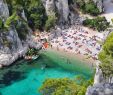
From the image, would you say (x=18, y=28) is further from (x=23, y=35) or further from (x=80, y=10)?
(x=80, y=10)

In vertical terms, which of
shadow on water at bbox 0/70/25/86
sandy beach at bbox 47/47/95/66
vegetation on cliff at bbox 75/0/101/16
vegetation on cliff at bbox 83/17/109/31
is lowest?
shadow on water at bbox 0/70/25/86

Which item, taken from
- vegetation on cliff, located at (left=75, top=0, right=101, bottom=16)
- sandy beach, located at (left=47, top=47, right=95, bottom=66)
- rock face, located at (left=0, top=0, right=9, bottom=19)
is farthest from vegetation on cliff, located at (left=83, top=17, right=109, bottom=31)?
rock face, located at (left=0, top=0, right=9, bottom=19)

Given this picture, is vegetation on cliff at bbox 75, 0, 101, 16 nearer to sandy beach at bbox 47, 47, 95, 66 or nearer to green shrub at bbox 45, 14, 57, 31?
green shrub at bbox 45, 14, 57, 31

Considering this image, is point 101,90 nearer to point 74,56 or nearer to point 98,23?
point 74,56

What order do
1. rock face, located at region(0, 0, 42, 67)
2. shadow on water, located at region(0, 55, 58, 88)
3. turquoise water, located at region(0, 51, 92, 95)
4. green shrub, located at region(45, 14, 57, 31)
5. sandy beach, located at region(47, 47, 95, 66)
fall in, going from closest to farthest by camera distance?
1. turquoise water, located at region(0, 51, 92, 95)
2. shadow on water, located at region(0, 55, 58, 88)
3. rock face, located at region(0, 0, 42, 67)
4. sandy beach, located at region(47, 47, 95, 66)
5. green shrub, located at region(45, 14, 57, 31)

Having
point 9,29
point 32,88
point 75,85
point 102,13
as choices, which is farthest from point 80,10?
point 75,85

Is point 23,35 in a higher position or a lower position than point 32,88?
higher

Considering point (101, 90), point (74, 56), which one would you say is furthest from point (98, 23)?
point (101, 90)
